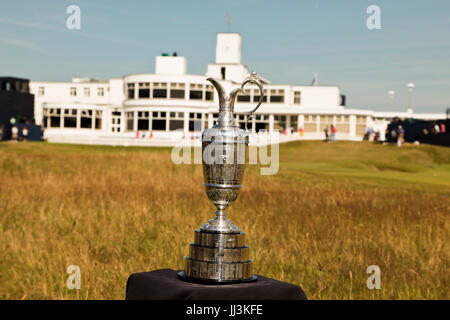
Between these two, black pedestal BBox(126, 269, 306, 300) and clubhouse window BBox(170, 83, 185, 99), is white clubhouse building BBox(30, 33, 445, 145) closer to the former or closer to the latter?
clubhouse window BBox(170, 83, 185, 99)

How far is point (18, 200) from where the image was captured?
1272 cm

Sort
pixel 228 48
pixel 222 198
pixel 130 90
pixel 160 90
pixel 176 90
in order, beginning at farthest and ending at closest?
pixel 228 48 < pixel 130 90 < pixel 160 90 < pixel 176 90 < pixel 222 198

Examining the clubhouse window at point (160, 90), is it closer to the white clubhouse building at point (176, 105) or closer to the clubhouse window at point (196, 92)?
the white clubhouse building at point (176, 105)

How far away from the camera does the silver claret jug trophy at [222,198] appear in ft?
9.84

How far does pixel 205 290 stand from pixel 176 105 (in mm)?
63389

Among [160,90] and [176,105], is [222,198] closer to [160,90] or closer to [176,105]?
[176,105]

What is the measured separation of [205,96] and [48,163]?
1781 inches

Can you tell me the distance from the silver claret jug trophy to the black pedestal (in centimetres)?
9

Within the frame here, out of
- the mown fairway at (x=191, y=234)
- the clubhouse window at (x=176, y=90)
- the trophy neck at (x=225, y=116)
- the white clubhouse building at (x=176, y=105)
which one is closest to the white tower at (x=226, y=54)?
the white clubhouse building at (x=176, y=105)

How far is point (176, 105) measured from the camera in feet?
215

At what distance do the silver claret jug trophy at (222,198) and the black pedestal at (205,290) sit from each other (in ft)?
0.29

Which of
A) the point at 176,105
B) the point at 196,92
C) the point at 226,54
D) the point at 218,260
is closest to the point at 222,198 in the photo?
the point at 218,260

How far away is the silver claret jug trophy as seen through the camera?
118 inches
